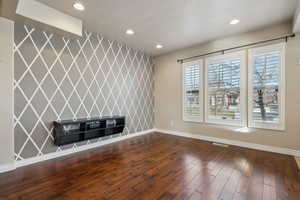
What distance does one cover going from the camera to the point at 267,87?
3.08 meters

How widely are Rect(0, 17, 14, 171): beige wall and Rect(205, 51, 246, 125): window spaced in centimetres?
412

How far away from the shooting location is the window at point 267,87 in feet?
9.62

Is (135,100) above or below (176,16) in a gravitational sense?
below

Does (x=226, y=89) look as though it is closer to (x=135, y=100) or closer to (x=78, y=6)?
(x=135, y=100)

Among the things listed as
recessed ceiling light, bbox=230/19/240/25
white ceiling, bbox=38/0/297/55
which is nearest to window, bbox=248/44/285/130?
white ceiling, bbox=38/0/297/55

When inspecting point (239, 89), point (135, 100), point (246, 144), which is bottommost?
point (246, 144)

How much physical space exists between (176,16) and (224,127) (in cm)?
283

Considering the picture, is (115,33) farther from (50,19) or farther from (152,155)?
(152,155)

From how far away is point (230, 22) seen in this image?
288cm

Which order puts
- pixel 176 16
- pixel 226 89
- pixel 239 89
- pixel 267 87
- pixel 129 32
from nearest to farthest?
pixel 176 16 < pixel 267 87 < pixel 129 32 < pixel 239 89 < pixel 226 89

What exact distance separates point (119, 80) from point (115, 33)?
117cm

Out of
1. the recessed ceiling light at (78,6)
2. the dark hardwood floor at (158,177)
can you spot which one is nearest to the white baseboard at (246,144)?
the dark hardwood floor at (158,177)

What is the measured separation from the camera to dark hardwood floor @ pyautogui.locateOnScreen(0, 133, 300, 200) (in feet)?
5.53

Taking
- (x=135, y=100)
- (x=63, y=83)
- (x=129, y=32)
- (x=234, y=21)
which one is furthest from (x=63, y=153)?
(x=234, y=21)
